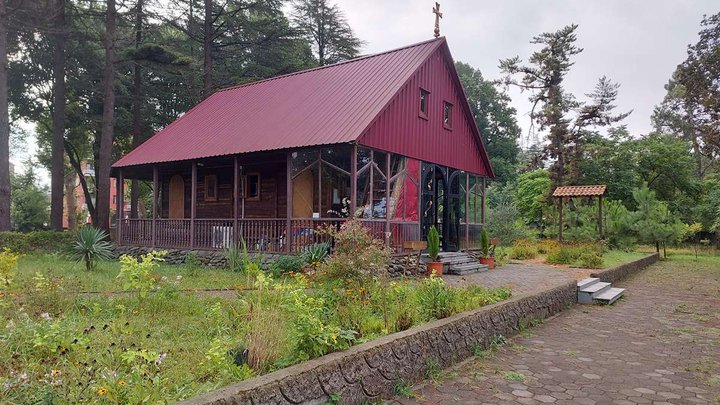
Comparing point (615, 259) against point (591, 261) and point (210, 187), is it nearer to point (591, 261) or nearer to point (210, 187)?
point (591, 261)

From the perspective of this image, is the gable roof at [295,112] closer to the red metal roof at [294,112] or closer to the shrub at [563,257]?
the red metal roof at [294,112]

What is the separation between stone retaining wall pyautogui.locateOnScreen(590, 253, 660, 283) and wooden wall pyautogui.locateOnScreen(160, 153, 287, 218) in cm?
1048

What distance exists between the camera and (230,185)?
62.1 feet

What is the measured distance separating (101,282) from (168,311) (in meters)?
4.14

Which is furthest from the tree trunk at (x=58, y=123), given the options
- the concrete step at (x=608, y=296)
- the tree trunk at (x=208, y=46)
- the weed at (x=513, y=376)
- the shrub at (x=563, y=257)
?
the weed at (x=513, y=376)

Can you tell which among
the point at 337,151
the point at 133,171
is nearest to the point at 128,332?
the point at 337,151

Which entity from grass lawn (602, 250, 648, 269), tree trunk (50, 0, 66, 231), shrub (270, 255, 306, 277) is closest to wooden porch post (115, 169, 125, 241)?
tree trunk (50, 0, 66, 231)

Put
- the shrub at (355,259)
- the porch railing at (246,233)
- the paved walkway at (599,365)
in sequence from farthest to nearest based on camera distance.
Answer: the porch railing at (246,233) → the shrub at (355,259) → the paved walkway at (599,365)

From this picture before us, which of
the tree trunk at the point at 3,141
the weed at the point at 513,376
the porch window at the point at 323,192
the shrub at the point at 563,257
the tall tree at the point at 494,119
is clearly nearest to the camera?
the weed at the point at 513,376

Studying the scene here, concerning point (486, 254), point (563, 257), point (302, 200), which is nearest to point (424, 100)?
point (302, 200)

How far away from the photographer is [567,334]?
8.53m

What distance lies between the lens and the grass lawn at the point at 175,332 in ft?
11.7

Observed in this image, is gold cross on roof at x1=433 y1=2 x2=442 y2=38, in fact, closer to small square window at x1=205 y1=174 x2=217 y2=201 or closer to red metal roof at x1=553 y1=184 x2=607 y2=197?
small square window at x1=205 y1=174 x2=217 y2=201

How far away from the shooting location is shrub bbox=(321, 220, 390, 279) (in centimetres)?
634
